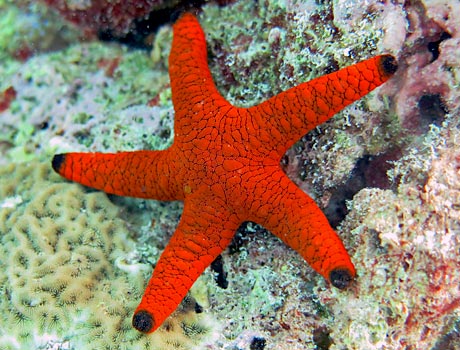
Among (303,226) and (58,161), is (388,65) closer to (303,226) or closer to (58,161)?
(303,226)

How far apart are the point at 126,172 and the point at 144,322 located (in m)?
1.46

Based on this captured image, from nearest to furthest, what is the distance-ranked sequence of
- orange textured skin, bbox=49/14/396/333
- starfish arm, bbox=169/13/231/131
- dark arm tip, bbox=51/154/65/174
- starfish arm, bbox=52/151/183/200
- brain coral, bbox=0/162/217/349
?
orange textured skin, bbox=49/14/396/333 < brain coral, bbox=0/162/217/349 < starfish arm, bbox=169/13/231/131 < starfish arm, bbox=52/151/183/200 < dark arm tip, bbox=51/154/65/174

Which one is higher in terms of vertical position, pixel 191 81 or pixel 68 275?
pixel 191 81

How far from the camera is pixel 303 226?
10.2 ft

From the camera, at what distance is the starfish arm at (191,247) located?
10.7ft

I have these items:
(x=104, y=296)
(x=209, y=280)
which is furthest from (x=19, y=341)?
(x=209, y=280)

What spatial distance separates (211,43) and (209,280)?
248 centimetres

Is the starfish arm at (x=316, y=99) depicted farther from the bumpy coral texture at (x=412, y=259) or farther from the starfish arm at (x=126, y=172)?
the starfish arm at (x=126, y=172)

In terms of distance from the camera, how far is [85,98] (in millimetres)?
4887

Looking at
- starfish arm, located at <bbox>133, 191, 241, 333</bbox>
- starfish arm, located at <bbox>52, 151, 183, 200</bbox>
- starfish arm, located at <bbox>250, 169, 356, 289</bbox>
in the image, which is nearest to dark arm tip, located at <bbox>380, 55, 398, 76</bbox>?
starfish arm, located at <bbox>250, 169, 356, 289</bbox>

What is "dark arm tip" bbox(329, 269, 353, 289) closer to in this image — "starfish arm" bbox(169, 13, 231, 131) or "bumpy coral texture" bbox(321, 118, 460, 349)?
"bumpy coral texture" bbox(321, 118, 460, 349)

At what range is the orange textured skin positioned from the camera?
3044 millimetres

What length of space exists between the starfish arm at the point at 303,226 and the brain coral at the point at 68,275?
1167 mm

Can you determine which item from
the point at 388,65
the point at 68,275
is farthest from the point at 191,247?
the point at 388,65
